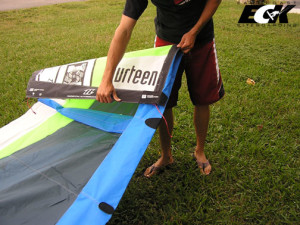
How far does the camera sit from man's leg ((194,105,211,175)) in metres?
1.72

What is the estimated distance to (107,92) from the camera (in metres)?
1.31

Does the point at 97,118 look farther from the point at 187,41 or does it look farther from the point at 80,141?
the point at 187,41

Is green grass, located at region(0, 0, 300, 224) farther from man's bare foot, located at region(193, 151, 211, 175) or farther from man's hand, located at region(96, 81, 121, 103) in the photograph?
Result: man's hand, located at region(96, 81, 121, 103)

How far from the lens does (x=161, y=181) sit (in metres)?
1.86

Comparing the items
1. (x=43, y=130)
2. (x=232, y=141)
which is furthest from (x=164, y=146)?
(x=43, y=130)

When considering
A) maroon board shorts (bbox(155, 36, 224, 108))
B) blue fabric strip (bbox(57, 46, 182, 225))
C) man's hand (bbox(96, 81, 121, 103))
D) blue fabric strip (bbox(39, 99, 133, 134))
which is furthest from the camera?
blue fabric strip (bbox(39, 99, 133, 134))

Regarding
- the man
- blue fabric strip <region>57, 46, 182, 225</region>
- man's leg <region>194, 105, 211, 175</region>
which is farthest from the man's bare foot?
blue fabric strip <region>57, 46, 182, 225</region>

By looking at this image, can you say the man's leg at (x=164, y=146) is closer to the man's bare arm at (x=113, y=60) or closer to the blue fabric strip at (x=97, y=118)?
the blue fabric strip at (x=97, y=118)

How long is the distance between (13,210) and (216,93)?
129 centimetres

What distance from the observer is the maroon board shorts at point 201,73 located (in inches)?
59.4

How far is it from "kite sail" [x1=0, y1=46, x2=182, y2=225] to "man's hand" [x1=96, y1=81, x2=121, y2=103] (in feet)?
0.14

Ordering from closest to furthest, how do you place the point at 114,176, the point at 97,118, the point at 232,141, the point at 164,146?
the point at 114,176 < the point at 97,118 < the point at 164,146 < the point at 232,141

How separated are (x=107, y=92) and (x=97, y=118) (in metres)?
0.44

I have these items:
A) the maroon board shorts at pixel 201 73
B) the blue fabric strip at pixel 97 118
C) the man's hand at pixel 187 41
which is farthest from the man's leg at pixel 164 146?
the man's hand at pixel 187 41
